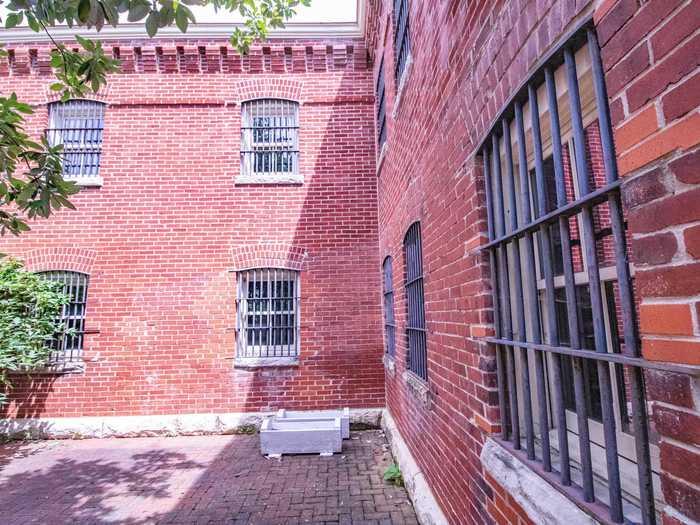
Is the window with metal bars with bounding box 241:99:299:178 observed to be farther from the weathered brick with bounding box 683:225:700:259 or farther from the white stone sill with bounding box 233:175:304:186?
the weathered brick with bounding box 683:225:700:259

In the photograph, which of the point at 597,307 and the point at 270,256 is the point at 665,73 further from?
the point at 270,256

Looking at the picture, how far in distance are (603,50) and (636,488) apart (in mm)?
1567

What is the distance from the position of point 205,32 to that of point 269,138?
7.84 feet

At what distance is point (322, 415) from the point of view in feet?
21.9

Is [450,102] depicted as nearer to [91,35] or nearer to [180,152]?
[180,152]

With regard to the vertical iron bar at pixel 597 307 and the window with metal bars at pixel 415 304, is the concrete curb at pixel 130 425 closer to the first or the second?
the window with metal bars at pixel 415 304

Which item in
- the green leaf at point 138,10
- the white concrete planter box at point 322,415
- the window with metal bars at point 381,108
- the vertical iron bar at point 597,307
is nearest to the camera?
the vertical iron bar at point 597,307

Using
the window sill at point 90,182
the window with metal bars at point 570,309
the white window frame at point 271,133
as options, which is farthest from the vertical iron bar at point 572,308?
the window sill at point 90,182

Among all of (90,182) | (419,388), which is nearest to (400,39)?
(419,388)

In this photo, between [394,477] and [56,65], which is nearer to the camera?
[56,65]

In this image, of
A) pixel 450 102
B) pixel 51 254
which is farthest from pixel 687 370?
pixel 51 254

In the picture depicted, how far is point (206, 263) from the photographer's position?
7227 mm

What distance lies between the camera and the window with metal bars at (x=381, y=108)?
21.7ft

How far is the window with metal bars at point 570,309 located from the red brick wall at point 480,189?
11cm
